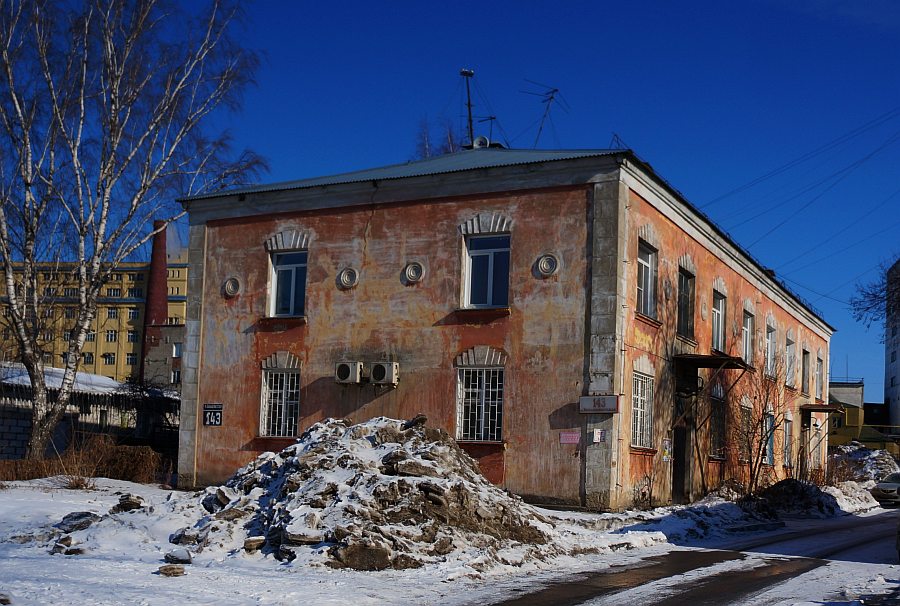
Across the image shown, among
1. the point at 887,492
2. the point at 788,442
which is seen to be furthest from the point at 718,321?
the point at 887,492

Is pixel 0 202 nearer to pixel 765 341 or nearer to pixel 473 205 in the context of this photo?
pixel 473 205

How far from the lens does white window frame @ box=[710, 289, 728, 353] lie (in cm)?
2808

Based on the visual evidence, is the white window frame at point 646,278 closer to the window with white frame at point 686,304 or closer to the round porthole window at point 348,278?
the window with white frame at point 686,304

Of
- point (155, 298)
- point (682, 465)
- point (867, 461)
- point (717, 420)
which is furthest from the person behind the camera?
point (155, 298)

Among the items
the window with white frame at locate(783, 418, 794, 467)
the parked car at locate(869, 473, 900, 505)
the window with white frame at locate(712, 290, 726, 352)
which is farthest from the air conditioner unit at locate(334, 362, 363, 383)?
the parked car at locate(869, 473, 900, 505)

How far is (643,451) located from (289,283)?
9.78 m

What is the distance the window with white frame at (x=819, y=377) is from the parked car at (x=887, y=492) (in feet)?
20.2

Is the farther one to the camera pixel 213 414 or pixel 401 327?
pixel 213 414

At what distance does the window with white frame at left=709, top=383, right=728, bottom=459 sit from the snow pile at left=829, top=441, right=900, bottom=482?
1569cm

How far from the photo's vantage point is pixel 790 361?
3678 centimetres

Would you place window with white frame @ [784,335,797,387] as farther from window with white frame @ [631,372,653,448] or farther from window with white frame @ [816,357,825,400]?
window with white frame @ [631,372,653,448]

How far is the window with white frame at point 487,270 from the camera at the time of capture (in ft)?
72.4

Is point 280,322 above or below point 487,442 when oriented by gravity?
above

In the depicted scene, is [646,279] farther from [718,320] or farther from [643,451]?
[718,320]
